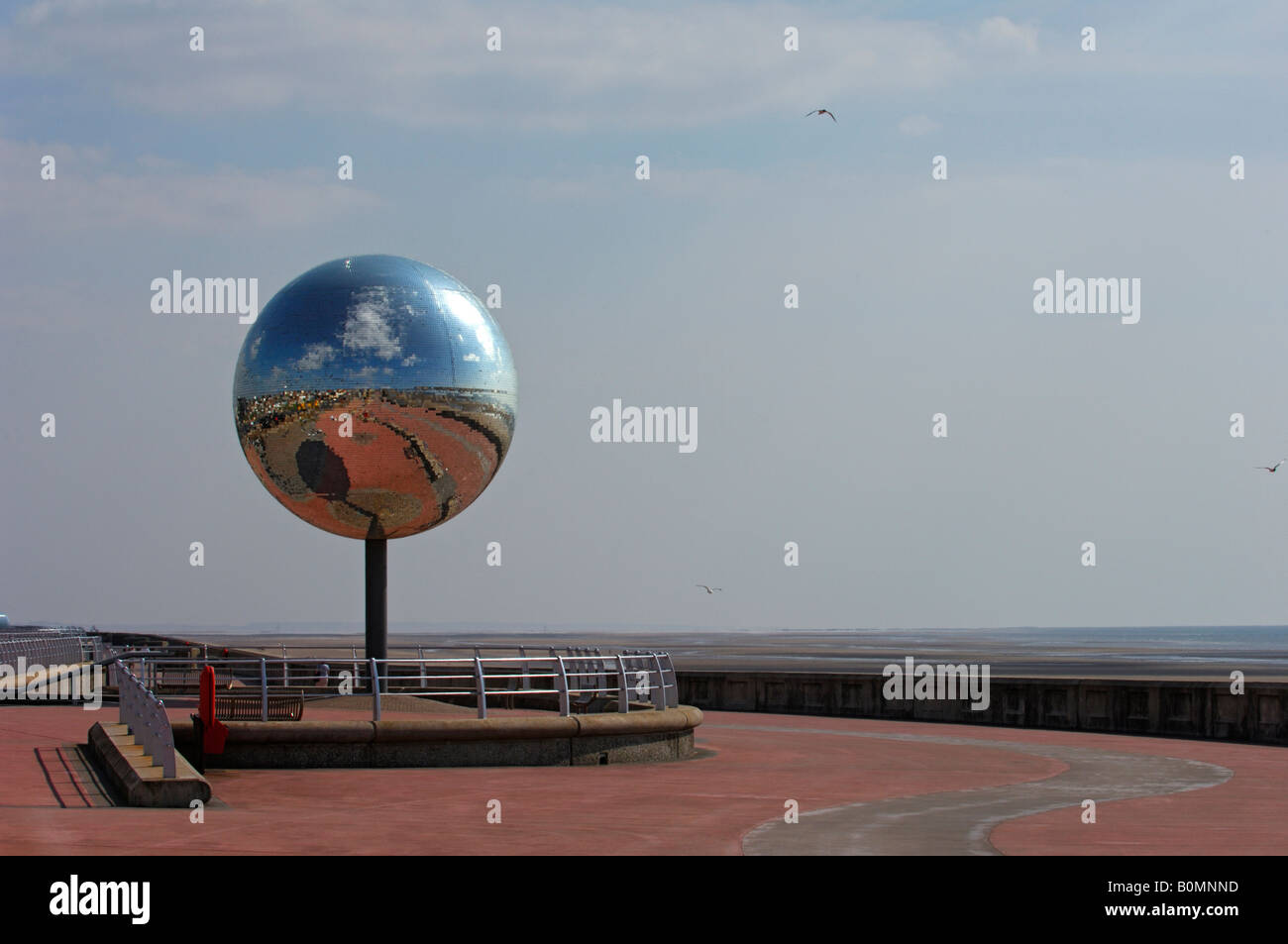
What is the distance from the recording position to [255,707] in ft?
65.5

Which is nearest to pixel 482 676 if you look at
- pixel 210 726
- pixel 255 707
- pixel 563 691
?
pixel 563 691

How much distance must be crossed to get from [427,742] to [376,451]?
18.5 feet

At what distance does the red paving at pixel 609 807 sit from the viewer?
40.2 feet

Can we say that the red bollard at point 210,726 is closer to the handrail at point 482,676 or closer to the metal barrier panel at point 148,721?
the metal barrier panel at point 148,721

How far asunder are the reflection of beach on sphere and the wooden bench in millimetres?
4084

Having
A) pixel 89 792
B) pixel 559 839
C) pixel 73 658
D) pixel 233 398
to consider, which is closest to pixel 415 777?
pixel 89 792

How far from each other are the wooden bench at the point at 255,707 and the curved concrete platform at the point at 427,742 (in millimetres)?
518

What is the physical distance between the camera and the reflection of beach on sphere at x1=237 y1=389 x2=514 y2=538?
22.6m

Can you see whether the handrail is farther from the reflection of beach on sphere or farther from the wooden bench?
the reflection of beach on sphere

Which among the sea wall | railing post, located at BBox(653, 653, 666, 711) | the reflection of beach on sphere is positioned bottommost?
the sea wall

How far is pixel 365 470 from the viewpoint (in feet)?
75.5

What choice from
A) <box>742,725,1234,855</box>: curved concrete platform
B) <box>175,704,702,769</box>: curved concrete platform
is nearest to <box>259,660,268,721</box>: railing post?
<box>175,704,702,769</box>: curved concrete platform
